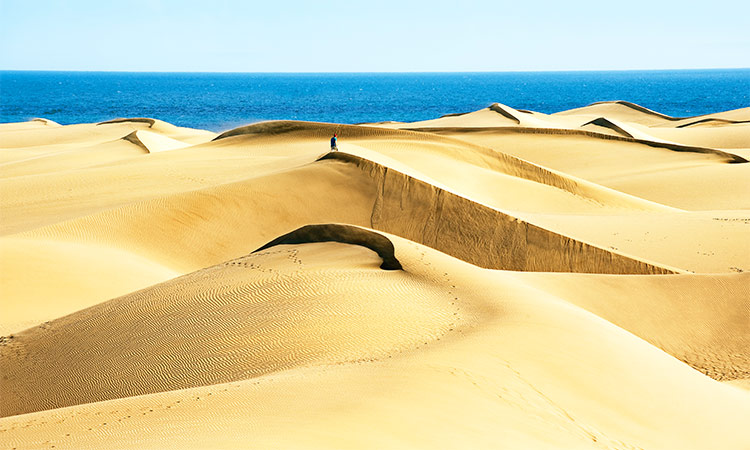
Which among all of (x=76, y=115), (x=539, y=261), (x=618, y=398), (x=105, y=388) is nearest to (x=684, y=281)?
(x=539, y=261)

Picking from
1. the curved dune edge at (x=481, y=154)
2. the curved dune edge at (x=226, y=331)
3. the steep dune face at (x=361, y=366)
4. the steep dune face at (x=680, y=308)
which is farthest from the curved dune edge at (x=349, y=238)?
the curved dune edge at (x=481, y=154)

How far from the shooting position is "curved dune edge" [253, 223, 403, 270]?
10597 millimetres

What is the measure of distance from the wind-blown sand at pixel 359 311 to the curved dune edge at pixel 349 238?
0.05 meters

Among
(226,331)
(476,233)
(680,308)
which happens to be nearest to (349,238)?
(226,331)

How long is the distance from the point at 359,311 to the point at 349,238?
3049mm

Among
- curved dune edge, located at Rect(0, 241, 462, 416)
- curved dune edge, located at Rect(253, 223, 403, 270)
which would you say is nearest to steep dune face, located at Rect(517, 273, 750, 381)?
curved dune edge, located at Rect(253, 223, 403, 270)

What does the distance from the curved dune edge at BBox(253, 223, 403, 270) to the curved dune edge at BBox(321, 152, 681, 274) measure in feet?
12.2

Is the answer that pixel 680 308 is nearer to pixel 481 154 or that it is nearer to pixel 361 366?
pixel 361 366

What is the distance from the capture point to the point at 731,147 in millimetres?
39375

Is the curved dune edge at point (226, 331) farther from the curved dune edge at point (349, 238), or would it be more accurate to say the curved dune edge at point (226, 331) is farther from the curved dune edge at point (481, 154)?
the curved dune edge at point (481, 154)

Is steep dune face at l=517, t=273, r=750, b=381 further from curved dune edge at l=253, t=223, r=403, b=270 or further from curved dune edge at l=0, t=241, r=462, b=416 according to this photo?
curved dune edge at l=0, t=241, r=462, b=416

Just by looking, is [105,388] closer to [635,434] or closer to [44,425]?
[44,425]

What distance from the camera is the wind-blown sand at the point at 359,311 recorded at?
20.0ft

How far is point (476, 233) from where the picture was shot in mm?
15094
